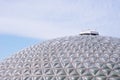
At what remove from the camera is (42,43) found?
38.0 metres

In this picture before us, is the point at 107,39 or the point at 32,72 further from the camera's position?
the point at 107,39

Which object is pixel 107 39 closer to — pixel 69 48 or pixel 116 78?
pixel 69 48

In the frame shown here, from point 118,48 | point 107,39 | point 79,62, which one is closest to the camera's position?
point 79,62

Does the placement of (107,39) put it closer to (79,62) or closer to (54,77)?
(79,62)

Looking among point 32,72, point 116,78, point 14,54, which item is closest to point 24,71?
point 32,72

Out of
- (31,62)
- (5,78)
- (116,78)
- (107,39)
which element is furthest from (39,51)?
(116,78)

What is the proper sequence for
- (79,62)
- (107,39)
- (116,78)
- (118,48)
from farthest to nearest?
1. (107,39)
2. (118,48)
3. (79,62)
4. (116,78)

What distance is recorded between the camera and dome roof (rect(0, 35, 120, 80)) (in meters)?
30.3

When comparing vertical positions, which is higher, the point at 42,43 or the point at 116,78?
the point at 42,43

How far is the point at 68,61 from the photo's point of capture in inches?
1258

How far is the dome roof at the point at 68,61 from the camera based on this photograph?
30.3m

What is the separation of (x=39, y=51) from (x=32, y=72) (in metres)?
3.92

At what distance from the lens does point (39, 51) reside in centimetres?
3559

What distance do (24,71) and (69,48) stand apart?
484 centimetres
